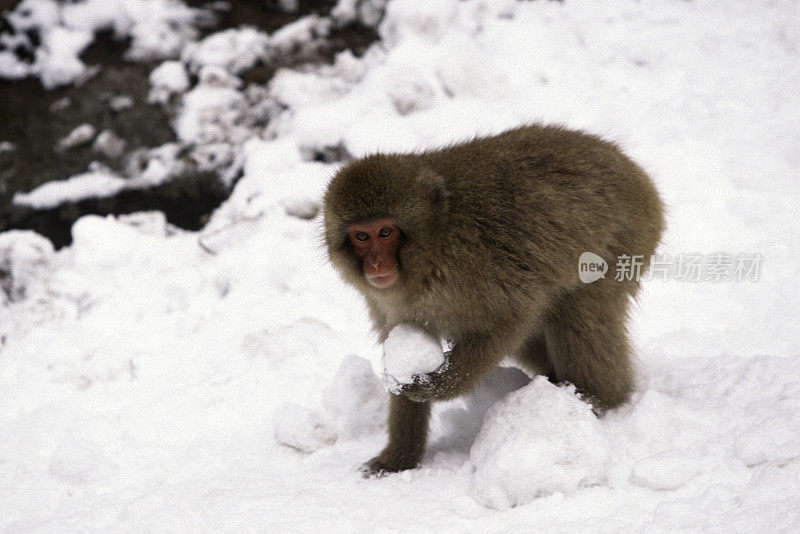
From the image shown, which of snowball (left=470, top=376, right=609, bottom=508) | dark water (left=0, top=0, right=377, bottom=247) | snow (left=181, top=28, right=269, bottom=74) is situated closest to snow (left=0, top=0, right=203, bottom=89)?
dark water (left=0, top=0, right=377, bottom=247)

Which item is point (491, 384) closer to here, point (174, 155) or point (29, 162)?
point (174, 155)

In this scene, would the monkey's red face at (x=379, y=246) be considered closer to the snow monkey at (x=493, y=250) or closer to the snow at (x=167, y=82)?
the snow monkey at (x=493, y=250)

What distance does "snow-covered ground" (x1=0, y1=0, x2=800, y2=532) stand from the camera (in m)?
2.19

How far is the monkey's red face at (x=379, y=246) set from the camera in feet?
7.69

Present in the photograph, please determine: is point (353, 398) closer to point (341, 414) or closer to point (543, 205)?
point (341, 414)

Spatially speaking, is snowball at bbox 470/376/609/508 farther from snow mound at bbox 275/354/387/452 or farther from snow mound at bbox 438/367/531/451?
snow mound at bbox 275/354/387/452

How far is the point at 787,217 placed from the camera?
4008 mm

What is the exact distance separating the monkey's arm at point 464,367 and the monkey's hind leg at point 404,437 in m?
0.23

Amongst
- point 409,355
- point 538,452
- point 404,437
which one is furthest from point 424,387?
point 538,452

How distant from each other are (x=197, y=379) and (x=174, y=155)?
267 centimetres

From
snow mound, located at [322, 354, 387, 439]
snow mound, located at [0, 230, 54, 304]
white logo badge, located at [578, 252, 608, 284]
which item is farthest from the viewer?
snow mound, located at [0, 230, 54, 304]

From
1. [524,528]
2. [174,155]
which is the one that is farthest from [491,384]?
[174,155]

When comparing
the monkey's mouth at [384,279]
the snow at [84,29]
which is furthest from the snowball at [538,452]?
the snow at [84,29]

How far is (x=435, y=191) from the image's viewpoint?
2.45m
